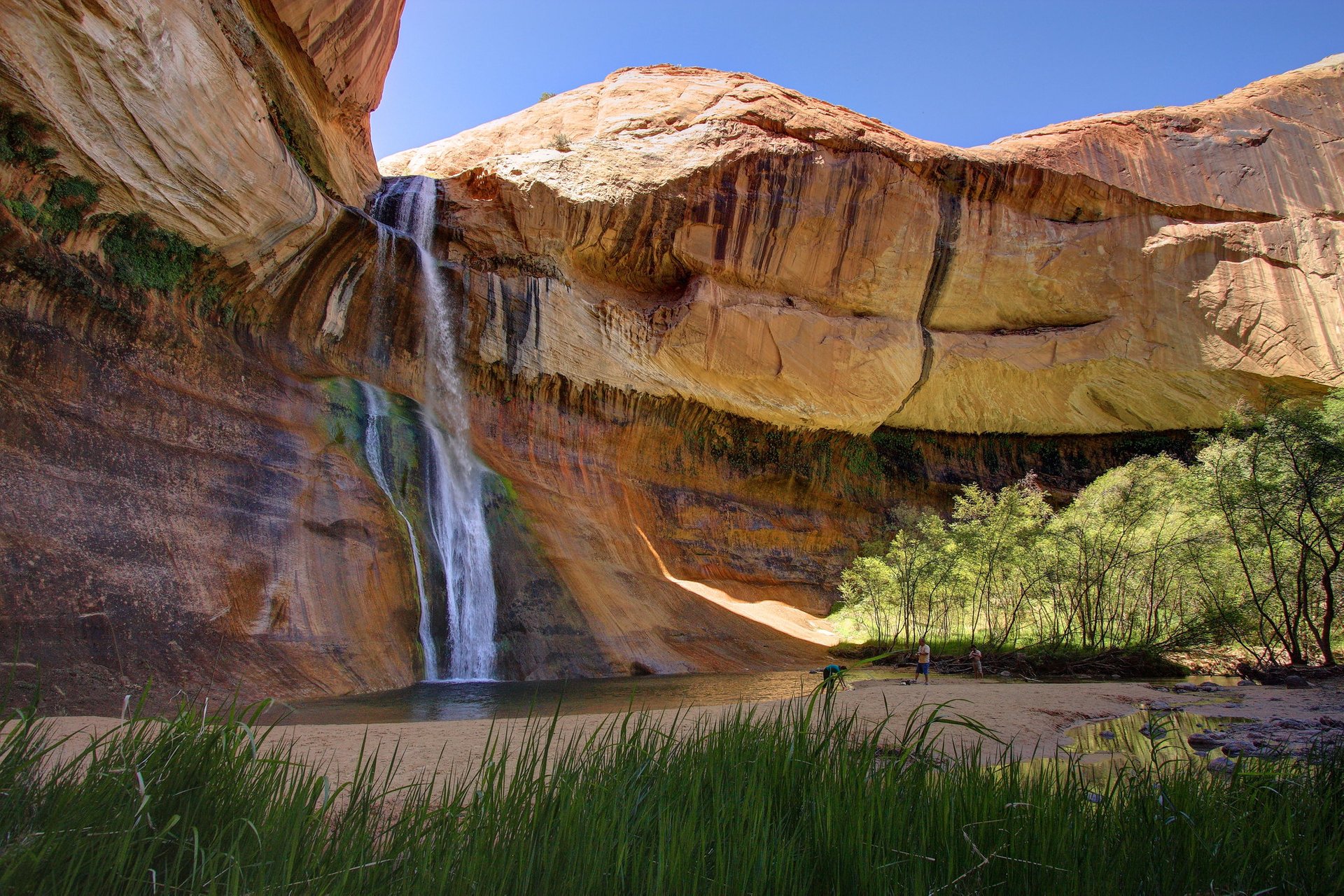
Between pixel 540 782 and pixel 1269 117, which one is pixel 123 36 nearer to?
pixel 540 782

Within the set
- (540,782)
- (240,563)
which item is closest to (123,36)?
(240,563)

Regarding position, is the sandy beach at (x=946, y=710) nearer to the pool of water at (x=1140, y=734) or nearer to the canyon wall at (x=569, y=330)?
the pool of water at (x=1140, y=734)

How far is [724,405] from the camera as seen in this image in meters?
24.6

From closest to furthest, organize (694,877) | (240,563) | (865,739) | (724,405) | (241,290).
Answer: (694,877) < (865,739) < (240,563) < (241,290) < (724,405)

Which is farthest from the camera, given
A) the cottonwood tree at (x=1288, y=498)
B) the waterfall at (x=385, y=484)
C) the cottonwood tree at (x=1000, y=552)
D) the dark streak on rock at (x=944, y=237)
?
the dark streak on rock at (x=944, y=237)

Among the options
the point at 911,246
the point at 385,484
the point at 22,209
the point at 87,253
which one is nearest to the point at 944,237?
the point at 911,246

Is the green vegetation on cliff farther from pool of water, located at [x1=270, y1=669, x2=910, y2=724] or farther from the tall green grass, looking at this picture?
the tall green grass

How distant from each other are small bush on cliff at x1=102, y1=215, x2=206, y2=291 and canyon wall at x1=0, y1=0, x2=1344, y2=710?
0.05m

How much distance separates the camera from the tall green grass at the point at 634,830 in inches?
77.8

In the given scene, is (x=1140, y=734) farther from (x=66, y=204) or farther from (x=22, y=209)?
(x=66, y=204)

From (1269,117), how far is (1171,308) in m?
7.99

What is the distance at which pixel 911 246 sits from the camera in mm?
24359

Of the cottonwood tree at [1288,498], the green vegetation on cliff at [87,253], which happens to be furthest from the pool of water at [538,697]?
the green vegetation on cliff at [87,253]

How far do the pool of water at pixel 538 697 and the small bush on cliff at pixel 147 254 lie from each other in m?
8.56
